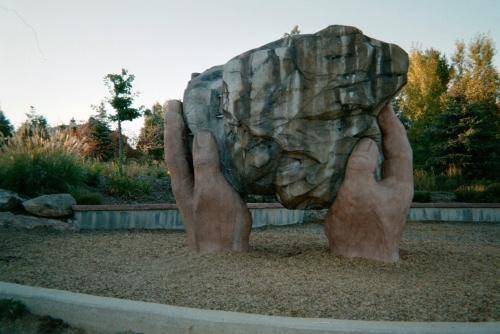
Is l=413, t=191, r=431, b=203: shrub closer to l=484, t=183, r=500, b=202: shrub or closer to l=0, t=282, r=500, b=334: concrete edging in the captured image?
l=484, t=183, r=500, b=202: shrub

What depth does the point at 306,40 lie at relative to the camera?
4.53 meters

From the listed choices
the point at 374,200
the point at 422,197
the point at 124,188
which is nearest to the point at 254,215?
the point at 124,188

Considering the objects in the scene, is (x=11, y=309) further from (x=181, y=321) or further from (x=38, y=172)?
(x=38, y=172)

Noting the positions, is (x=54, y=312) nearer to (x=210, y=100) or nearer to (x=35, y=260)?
(x=35, y=260)

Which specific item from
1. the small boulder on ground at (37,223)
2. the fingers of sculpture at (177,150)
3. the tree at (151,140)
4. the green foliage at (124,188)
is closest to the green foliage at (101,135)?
the tree at (151,140)

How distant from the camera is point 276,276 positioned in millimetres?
4191

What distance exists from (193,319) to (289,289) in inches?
47.4

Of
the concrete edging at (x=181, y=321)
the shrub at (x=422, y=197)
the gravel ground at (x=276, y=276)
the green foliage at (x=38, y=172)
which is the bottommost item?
the gravel ground at (x=276, y=276)

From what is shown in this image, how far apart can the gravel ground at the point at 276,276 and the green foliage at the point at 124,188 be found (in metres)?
3.65

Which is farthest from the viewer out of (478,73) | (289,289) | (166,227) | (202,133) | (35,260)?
(478,73)

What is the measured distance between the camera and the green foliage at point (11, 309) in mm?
3109

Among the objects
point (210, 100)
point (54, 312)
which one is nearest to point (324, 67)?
point (210, 100)

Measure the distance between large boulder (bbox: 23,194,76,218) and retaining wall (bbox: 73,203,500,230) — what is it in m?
0.17

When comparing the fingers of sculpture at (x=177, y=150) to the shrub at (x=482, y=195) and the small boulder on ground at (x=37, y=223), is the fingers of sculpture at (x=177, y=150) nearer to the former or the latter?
the small boulder on ground at (x=37, y=223)
